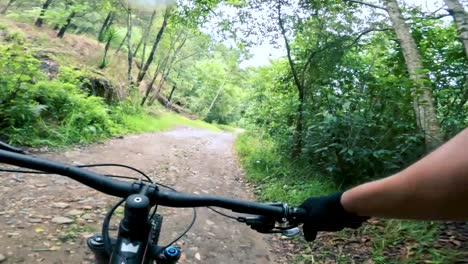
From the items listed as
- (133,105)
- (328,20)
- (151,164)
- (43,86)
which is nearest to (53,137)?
(43,86)

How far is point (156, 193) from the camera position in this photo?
1.19 meters

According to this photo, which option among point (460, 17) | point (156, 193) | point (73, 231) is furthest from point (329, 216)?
point (460, 17)

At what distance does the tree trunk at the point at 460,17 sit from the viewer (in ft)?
12.5

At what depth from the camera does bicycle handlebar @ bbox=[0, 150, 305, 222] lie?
121 cm

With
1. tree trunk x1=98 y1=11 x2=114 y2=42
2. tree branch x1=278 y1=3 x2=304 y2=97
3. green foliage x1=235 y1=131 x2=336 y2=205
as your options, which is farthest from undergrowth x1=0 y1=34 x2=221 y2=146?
tree trunk x1=98 y1=11 x2=114 y2=42

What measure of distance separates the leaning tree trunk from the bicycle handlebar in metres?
3.13

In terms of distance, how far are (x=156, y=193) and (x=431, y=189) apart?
853 mm

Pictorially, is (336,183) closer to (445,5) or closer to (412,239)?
(412,239)

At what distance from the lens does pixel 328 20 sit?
709cm

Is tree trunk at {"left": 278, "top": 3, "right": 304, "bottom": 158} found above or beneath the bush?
above

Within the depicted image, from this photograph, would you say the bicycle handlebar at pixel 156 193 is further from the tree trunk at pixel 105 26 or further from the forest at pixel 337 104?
the tree trunk at pixel 105 26

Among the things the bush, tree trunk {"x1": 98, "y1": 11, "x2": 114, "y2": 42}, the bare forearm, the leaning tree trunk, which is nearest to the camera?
the bare forearm

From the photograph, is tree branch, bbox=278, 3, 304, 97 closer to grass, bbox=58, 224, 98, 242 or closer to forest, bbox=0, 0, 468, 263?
forest, bbox=0, 0, 468, 263

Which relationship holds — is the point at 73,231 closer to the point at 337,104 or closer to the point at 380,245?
the point at 380,245
